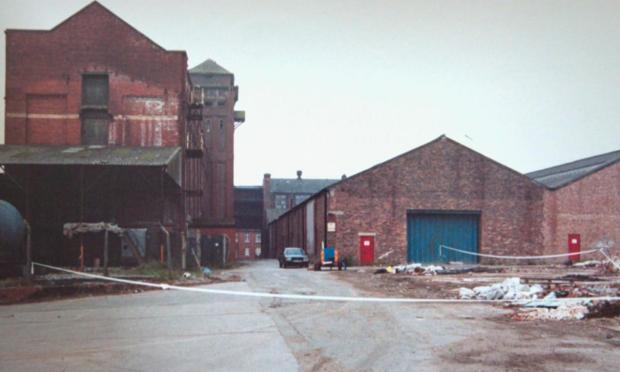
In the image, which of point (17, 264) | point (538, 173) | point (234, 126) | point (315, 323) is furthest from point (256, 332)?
point (234, 126)

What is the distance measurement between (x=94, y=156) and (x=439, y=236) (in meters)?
20.0

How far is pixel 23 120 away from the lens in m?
32.6

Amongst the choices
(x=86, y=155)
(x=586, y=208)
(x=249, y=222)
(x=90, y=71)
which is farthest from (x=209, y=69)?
(x=586, y=208)

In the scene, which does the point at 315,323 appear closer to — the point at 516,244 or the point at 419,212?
the point at 419,212

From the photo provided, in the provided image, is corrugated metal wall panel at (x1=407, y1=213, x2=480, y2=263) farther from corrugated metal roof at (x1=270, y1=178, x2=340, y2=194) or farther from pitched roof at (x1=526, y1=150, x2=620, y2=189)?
corrugated metal roof at (x1=270, y1=178, x2=340, y2=194)

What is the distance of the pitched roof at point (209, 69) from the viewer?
61156 mm

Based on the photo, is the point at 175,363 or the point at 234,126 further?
the point at 234,126

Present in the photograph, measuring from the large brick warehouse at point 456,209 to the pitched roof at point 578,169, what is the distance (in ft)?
0.60

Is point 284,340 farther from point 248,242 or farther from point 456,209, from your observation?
point 248,242

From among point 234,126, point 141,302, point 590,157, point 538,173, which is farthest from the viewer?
point 234,126

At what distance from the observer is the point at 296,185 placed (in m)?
97.1

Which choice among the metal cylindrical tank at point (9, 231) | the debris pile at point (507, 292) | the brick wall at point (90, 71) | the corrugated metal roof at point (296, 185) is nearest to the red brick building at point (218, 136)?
the brick wall at point (90, 71)

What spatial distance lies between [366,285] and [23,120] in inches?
930

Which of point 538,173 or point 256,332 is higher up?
point 538,173
